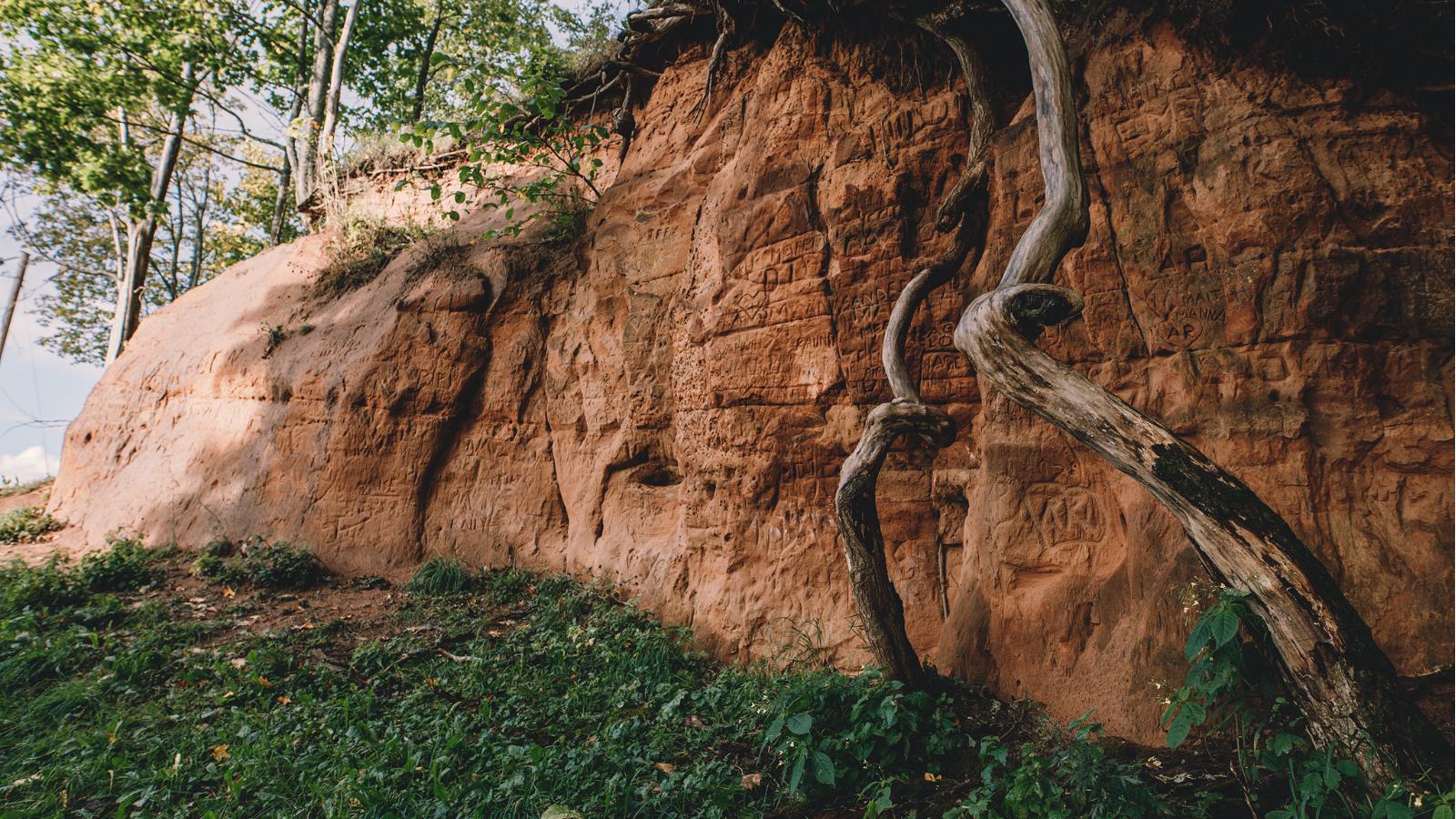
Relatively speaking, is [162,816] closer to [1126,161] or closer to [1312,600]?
[1312,600]

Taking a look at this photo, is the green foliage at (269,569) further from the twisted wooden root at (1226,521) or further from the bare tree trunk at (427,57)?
the bare tree trunk at (427,57)

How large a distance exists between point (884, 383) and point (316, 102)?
1194 centimetres

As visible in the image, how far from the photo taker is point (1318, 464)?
3.17 m

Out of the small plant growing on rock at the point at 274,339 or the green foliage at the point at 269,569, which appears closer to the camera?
the green foliage at the point at 269,569

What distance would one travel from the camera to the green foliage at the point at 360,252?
30.0 feet

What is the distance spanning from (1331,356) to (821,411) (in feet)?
8.55

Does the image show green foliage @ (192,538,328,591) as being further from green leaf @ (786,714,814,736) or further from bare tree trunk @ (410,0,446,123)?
bare tree trunk @ (410,0,446,123)

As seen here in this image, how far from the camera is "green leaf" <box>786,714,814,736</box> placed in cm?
298

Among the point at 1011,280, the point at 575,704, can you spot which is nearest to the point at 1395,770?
the point at 1011,280

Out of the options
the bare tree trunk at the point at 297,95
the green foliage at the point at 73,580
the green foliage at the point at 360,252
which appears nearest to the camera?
the green foliage at the point at 73,580

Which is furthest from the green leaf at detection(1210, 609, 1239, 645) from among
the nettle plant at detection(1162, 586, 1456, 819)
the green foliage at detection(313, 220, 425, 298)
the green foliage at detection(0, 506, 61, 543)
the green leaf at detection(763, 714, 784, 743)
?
the green foliage at detection(0, 506, 61, 543)

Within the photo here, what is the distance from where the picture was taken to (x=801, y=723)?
301 centimetres

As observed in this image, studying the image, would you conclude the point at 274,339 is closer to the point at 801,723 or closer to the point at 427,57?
the point at 427,57

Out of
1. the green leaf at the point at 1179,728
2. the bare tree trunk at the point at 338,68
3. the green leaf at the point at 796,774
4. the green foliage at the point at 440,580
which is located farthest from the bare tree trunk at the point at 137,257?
the green leaf at the point at 1179,728
